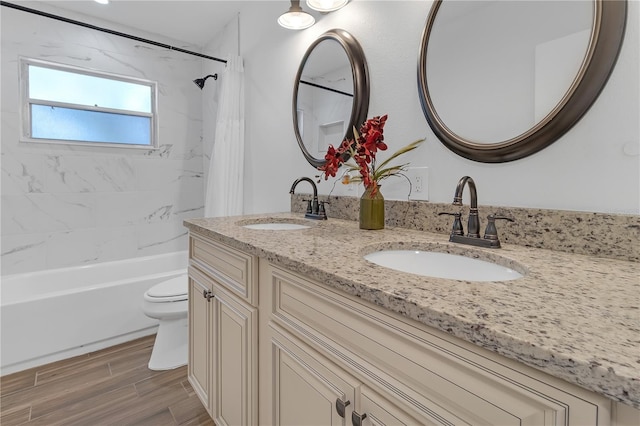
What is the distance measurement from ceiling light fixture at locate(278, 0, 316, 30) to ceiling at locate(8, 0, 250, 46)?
0.97 metres

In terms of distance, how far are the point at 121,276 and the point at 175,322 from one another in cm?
107

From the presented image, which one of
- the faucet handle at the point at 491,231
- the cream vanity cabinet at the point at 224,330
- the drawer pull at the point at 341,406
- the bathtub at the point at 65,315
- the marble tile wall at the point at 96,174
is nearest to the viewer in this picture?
the drawer pull at the point at 341,406

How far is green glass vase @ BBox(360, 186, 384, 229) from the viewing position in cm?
124

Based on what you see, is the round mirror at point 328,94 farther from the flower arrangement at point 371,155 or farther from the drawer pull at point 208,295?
the drawer pull at point 208,295

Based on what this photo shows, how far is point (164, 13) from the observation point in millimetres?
2539

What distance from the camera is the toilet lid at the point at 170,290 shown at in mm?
1947

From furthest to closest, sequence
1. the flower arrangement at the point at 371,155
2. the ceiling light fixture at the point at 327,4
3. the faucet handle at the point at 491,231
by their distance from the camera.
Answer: the ceiling light fixture at the point at 327,4
the flower arrangement at the point at 371,155
the faucet handle at the point at 491,231

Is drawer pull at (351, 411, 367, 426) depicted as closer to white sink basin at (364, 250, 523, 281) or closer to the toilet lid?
white sink basin at (364, 250, 523, 281)

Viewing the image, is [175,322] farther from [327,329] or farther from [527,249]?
[527,249]

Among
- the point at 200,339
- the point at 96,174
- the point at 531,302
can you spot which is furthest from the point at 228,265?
the point at 96,174

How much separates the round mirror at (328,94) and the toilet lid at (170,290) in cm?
115

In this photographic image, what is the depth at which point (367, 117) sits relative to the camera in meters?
1.49

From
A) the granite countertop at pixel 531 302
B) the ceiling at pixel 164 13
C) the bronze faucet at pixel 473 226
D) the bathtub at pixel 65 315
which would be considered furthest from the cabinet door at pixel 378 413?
the ceiling at pixel 164 13

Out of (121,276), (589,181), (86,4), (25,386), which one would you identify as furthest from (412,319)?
(86,4)
